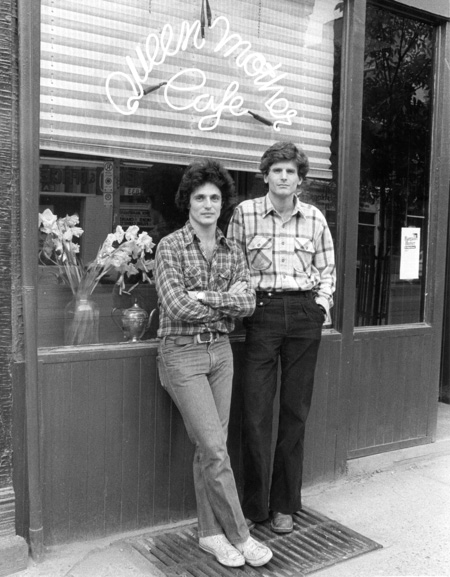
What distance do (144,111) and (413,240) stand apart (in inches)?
93.2

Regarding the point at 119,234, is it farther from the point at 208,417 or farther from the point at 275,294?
the point at 208,417

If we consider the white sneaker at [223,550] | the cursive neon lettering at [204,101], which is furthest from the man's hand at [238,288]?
the white sneaker at [223,550]

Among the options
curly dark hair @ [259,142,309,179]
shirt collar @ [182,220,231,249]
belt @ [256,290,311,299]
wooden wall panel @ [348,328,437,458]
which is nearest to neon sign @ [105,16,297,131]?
curly dark hair @ [259,142,309,179]

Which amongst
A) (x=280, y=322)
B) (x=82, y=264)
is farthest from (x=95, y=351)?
(x=280, y=322)

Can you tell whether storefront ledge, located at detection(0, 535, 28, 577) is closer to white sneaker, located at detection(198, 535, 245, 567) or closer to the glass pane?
white sneaker, located at detection(198, 535, 245, 567)

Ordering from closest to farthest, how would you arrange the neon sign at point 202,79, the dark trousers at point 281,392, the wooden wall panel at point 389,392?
the dark trousers at point 281,392
the neon sign at point 202,79
the wooden wall panel at point 389,392

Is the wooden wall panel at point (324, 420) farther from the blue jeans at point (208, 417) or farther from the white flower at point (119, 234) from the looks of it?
the white flower at point (119, 234)

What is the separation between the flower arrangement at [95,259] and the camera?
11.8 ft

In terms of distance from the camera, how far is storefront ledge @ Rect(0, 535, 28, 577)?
10.5 ft

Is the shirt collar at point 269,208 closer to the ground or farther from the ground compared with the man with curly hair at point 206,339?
farther from the ground

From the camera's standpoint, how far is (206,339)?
339cm

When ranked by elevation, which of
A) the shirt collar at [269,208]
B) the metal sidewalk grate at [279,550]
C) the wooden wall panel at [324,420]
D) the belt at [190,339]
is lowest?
the metal sidewalk grate at [279,550]

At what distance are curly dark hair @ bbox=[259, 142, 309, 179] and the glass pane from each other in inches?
44.5

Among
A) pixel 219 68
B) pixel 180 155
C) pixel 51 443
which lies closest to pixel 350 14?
pixel 219 68
